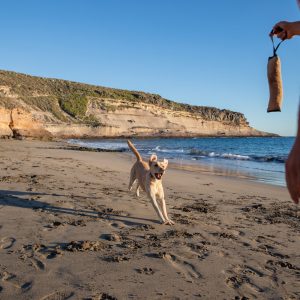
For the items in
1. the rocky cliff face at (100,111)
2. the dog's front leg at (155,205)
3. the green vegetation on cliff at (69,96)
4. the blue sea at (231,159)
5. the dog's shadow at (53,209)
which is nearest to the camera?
the dog's front leg at (155,205)

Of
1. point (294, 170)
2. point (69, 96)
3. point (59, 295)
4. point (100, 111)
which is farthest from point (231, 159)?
point (69, 96)

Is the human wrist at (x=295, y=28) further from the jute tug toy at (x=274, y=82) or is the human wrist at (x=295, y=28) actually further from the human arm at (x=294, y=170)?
the human arm at (x=294, y=170)

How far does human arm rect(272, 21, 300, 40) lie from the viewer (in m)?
1.50

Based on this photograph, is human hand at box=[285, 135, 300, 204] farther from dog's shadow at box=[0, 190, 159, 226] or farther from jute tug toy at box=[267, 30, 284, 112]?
dog's shadow at box=[0, 190, 159, 226]

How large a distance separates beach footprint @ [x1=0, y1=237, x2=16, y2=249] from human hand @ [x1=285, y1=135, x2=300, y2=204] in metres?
3.84

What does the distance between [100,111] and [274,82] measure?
234 feet

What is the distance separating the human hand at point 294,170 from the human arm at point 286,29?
58 centimetres

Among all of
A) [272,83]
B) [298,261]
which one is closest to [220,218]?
[298,261]

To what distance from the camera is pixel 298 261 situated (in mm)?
4246

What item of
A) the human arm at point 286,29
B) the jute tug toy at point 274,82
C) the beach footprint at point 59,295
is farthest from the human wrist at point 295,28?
the beach footprint at point 59,295

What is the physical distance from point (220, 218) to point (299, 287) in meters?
2.66

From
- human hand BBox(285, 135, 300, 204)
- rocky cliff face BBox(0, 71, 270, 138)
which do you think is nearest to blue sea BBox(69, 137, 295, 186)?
human hand BBox(285, 135, 300, 204)

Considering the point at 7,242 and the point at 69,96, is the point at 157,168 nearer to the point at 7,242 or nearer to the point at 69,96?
the point at 7,242

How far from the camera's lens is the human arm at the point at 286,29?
4.91 ft
